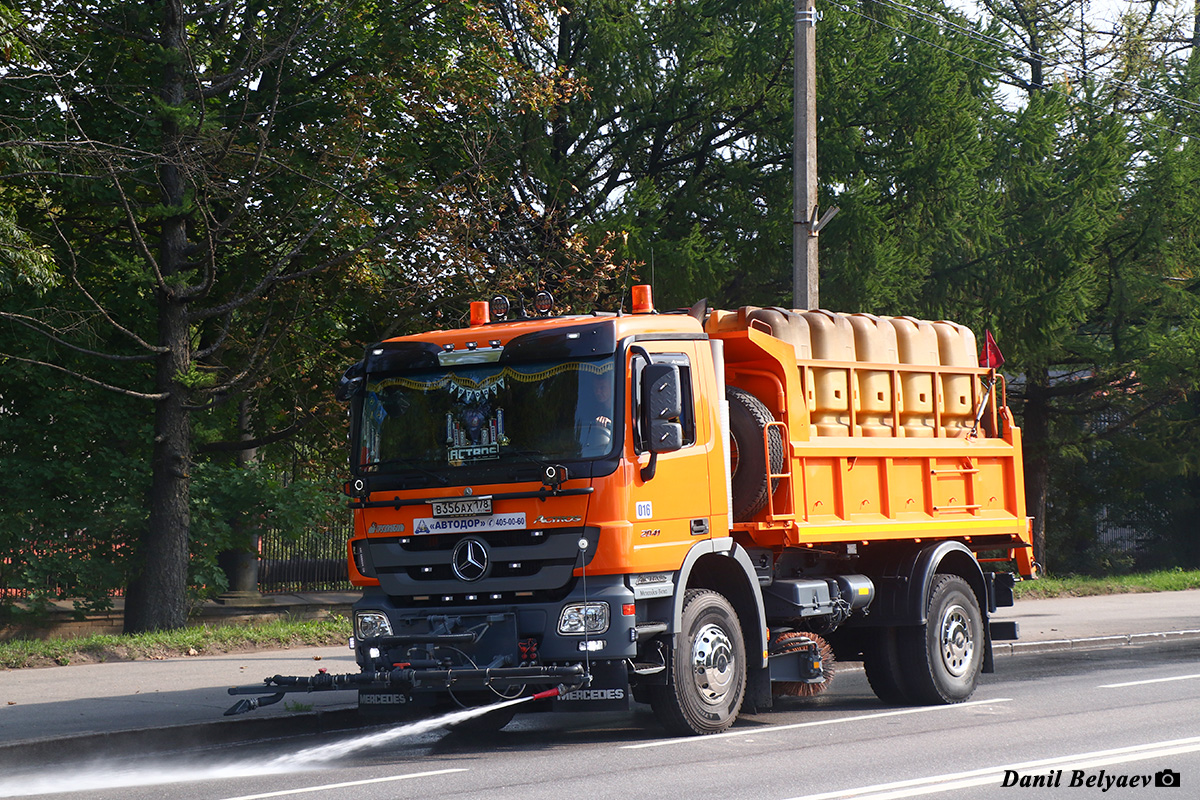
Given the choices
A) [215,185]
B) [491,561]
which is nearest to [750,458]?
[491,561]

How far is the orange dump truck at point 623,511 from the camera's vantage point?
880 centimetres

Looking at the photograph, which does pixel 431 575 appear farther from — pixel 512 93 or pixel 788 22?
pixel 788 22

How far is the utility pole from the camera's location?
49.2ft

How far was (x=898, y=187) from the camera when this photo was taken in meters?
21.9

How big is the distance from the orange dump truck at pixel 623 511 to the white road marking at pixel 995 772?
1.98 meters

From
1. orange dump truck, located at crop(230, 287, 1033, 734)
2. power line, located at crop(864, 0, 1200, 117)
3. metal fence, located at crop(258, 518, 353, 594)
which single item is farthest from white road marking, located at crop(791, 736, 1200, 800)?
metal fence, located at crop(258, 518, 353, 594)

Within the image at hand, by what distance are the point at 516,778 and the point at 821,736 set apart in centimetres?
258

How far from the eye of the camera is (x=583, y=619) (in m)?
8.72

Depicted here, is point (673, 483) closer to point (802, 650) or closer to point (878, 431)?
point (802, 650)

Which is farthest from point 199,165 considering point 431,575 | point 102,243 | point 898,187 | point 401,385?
point 898,187

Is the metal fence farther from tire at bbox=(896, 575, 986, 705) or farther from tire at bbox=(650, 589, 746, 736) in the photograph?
tire at bbox=(650, 589, 746, 736)

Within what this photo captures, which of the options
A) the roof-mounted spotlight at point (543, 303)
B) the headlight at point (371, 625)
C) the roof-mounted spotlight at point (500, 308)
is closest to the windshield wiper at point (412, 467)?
the headlight at point (371, 625)

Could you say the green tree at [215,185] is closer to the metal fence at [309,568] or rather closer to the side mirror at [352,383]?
the side mirror at [352,383]

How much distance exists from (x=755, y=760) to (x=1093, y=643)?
9.65m
